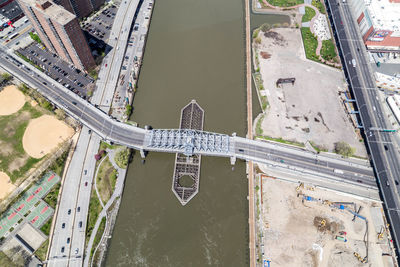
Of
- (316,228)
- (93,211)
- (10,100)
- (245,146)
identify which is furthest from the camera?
(10,100)

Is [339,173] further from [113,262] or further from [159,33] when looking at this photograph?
[159,33]

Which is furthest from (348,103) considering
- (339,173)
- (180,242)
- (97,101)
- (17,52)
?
(17,52)

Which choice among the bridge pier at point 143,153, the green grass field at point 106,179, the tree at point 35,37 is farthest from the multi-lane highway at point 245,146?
the tree at point 35,37

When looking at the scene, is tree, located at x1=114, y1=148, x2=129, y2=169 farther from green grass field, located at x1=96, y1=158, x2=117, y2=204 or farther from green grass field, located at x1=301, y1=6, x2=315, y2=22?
green grass field, located at x1=301, y1=6, x2=315, y2=22

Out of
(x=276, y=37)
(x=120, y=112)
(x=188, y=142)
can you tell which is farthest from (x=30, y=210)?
(x=276, y=37)

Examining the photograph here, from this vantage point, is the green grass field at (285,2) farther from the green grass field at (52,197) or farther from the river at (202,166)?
the green grass field at (52,197)

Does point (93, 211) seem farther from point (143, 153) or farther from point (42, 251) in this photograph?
point (143, 153)
